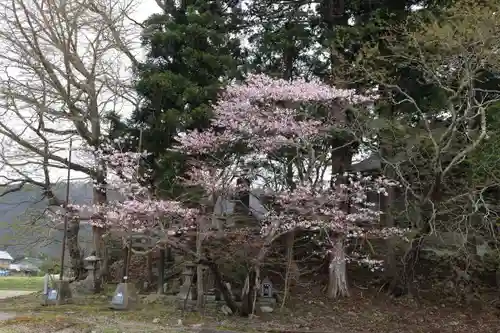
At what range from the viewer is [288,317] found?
11055 millimetres

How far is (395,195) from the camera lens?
14.2m

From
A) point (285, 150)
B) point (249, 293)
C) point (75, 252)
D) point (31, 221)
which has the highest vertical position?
point (285, 150)

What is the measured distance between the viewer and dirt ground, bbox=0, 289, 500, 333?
9.19 metres

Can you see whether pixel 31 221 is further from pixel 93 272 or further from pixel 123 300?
pixel 123 300

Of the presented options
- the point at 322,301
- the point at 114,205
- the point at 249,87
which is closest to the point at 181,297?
the point at 114,205

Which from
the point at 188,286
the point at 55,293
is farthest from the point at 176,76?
the point at 55,293

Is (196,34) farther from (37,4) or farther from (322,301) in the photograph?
(322,301)

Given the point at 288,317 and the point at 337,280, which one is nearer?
the point at 288,317

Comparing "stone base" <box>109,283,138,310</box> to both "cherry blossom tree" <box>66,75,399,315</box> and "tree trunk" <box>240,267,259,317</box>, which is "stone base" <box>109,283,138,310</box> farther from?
"tree trunk" <box>240,267,259,317</box>

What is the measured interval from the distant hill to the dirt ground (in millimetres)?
1680

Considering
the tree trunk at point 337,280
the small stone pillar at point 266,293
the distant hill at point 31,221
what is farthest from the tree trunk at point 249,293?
the distant hill at point 31,221

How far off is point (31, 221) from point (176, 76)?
6340 millimetres

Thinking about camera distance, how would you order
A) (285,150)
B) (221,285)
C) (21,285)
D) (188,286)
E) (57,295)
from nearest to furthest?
(221,285) → (188,286) → (285,150) → (57,295) → (21,285)

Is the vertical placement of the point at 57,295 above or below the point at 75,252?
below
